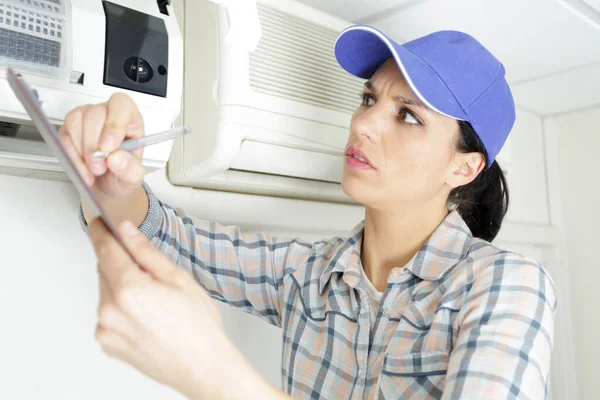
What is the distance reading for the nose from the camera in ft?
3.52

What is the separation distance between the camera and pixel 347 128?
4.11ft

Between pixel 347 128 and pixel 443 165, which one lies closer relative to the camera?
pixel 443 165

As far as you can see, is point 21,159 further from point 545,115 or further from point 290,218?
point 545,115

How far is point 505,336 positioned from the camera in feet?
2.59

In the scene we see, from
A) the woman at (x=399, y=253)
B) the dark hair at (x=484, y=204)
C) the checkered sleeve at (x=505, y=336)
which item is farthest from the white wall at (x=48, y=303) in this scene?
the dark hair at (x=484, y=204)

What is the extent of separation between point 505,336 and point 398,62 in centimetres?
50

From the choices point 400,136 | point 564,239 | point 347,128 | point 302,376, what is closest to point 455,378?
point 302,376

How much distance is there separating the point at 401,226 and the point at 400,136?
186 millimetres

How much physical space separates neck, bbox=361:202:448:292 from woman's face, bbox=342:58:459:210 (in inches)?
1.7

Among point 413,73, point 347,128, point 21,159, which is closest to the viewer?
point 21,159

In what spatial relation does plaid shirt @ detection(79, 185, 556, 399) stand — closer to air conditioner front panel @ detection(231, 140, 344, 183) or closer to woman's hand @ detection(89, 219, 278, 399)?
air conditioner front panel @ detection(231, 140, 344, 183)

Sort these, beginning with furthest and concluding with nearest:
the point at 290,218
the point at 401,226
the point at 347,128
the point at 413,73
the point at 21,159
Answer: the point at 290,218
the point at 347,128
the point at 401,226
the point at 413,73
the point at 21,159

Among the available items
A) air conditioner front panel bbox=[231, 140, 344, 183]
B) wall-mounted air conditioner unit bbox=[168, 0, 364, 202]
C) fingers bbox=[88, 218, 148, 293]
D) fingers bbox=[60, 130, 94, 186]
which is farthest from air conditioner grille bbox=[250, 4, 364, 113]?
fingers bbox=[88, 218, 148, 293]

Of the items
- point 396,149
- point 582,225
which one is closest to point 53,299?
point 396,149
